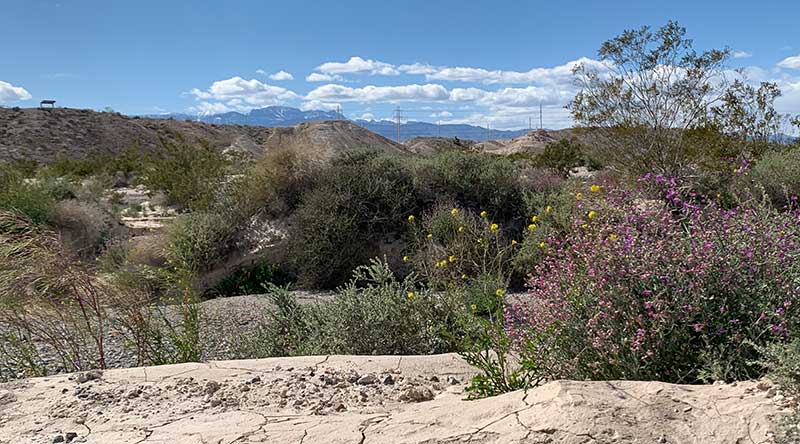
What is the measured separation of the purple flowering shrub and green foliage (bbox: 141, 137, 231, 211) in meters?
11.5

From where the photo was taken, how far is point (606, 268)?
355 centimetres

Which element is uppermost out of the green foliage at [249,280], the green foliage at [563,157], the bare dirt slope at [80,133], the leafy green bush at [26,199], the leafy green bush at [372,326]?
the bare dirt slope at [80,133]

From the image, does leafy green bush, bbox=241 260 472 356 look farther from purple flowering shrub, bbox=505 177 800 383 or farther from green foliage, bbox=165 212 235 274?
green foliage, bbox=165 212 235 274

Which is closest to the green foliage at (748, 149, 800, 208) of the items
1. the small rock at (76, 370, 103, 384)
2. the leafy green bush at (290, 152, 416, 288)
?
the leafy green bush at (290, 152, 416, 288)

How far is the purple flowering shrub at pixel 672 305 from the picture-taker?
3.31 meters

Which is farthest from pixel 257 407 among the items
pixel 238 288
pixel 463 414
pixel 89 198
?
pixel 89 198

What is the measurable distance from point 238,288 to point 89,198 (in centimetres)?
824

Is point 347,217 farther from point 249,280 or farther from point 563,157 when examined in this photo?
point 563,157

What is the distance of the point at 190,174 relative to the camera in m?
18.0

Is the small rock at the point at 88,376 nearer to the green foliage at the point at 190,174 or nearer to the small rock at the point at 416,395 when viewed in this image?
the small rock at the point at 416,395

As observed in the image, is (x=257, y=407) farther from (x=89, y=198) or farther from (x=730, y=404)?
(x=89, y=198)

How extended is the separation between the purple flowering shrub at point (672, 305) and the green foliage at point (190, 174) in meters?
11.5

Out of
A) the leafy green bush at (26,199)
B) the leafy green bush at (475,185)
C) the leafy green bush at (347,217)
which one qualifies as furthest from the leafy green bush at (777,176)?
the leafy green bush at (26,199)

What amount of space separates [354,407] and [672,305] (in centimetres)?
180
